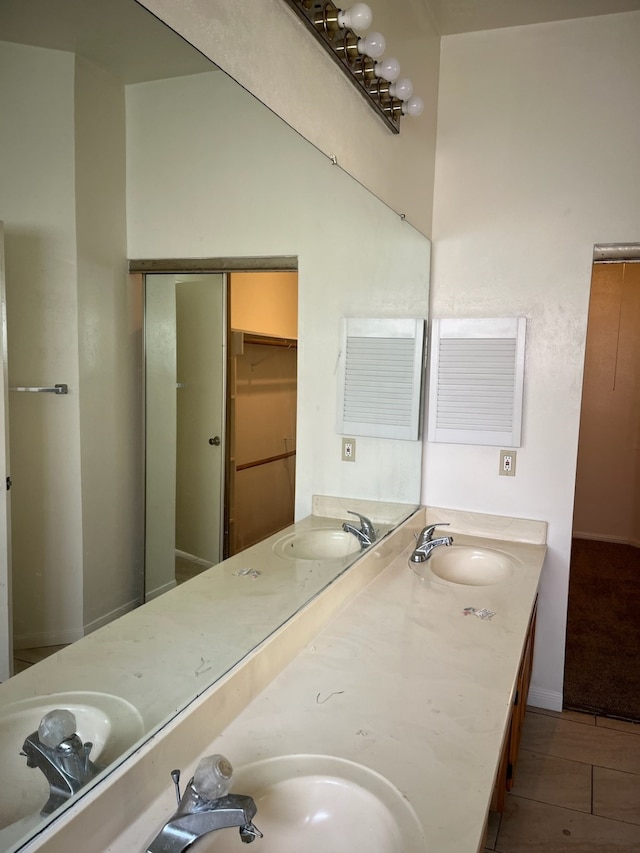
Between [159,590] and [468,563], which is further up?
[159,590]

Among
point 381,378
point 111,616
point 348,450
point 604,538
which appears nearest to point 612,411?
point 604,538

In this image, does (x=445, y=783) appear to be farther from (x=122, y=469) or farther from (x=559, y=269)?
(x=559, y=269)

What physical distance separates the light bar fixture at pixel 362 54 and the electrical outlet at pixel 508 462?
4.12ft

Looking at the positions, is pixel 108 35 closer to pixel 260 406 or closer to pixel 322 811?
pixel 260 406

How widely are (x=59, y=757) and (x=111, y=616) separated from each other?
0.19m

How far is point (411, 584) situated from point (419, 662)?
504 millimetres

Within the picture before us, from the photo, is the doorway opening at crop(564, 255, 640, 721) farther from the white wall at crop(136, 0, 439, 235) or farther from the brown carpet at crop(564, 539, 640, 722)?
the white wall at crop(136, 0, 439, 235)

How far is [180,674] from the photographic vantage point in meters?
1.04

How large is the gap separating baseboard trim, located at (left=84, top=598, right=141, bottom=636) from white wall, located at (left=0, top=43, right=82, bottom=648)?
82mm

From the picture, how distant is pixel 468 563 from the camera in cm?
225

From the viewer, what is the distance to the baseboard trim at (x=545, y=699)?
246 centimetres

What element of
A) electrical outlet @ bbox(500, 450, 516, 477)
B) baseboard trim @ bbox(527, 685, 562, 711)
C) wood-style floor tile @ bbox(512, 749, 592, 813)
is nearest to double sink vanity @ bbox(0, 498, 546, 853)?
wood-style floor tile @ bbox(512, 749, 592, 813)

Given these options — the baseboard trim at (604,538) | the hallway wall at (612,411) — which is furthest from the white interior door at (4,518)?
the baseboard trim at (604,538)

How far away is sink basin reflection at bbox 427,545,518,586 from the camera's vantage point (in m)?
2.18
